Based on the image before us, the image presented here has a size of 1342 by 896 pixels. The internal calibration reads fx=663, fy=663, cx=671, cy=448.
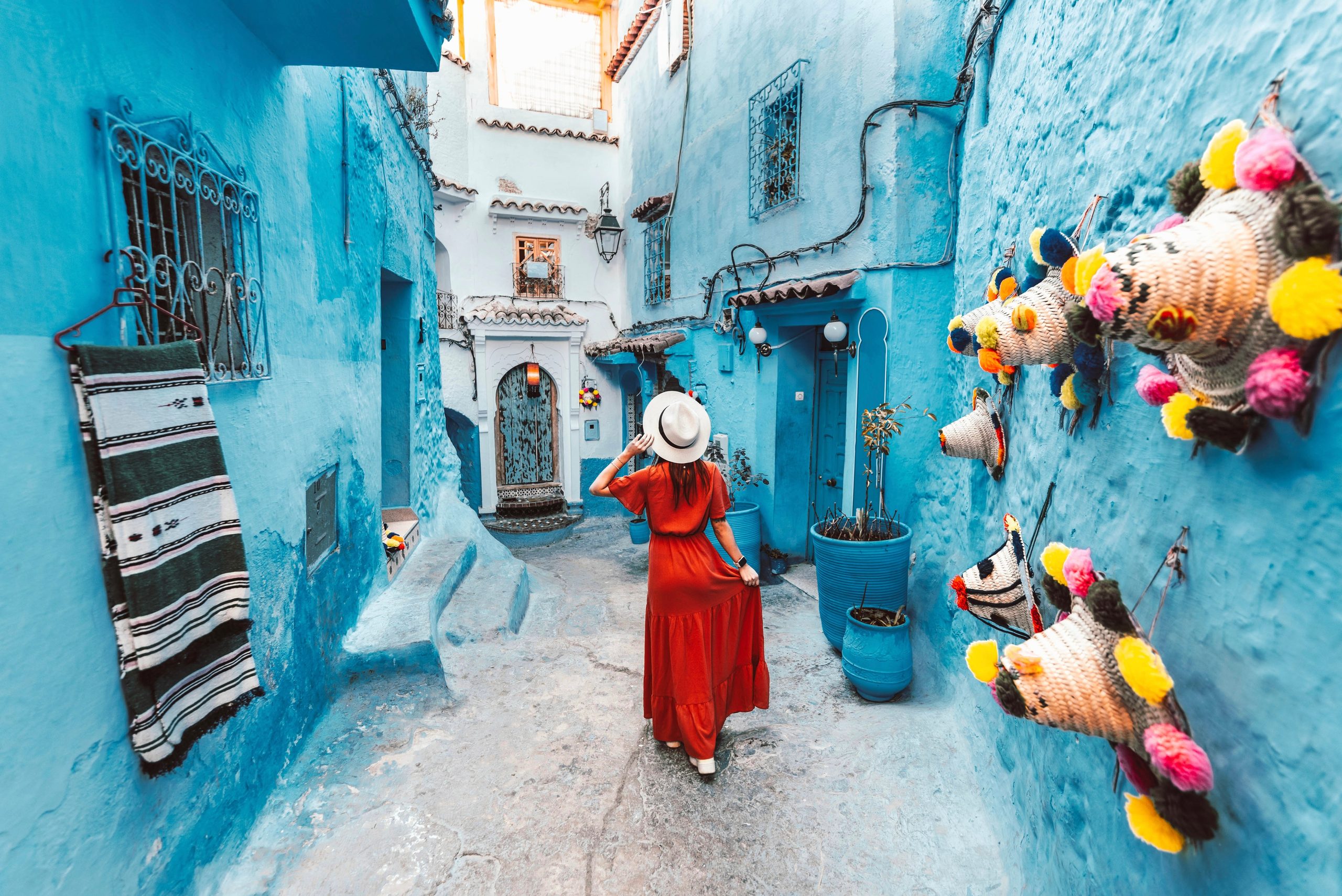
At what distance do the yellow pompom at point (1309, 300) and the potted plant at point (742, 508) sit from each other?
5143mm

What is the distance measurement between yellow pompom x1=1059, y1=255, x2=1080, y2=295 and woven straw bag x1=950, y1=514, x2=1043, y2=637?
0.81 metres

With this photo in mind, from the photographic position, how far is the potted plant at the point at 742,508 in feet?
22.1

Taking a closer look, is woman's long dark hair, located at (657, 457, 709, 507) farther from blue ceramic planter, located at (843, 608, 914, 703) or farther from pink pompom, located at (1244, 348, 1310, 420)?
pink pompom, located at (1244, 348, 1310, 420)

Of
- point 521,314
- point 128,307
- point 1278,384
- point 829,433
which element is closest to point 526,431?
point 521,314

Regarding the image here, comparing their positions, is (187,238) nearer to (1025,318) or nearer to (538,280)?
(1025,318)

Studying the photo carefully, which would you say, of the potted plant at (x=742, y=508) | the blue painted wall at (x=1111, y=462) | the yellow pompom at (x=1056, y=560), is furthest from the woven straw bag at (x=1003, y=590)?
the potted plant at (x=742, y=508)

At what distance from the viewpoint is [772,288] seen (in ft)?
20.8

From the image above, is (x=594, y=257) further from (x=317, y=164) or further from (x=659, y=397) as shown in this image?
(x=659, y=397)

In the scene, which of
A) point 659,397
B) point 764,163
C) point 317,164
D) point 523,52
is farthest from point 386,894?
point 523,52

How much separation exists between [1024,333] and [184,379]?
8.86ft

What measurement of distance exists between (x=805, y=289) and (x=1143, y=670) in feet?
15.8

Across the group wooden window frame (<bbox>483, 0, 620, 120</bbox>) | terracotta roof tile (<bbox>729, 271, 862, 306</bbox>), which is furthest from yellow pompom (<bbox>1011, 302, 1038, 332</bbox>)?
wooden window frame (<bbox>483, 0, 620, 120</bbox>)

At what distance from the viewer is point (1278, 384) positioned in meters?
1.15

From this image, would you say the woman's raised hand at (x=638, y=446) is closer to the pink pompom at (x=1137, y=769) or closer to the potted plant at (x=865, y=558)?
the potted plant at (x=865, y=558)
